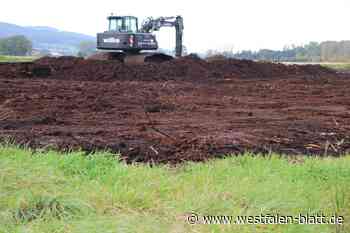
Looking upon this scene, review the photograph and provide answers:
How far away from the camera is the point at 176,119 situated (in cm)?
1037

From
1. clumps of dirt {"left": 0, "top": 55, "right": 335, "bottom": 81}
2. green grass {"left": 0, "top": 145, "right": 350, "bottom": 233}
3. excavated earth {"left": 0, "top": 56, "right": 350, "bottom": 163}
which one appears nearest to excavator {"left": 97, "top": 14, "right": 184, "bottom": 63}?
clumps of dirt {"left": 0, "top": 55, "right": 335, "bottom": 81}

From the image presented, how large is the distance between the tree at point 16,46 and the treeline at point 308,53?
812 inches

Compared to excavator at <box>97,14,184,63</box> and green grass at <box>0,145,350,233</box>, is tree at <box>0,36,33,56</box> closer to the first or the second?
excavator at <box>97,14,184,63</box>

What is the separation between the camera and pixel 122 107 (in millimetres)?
11883

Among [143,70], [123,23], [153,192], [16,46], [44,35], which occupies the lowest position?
[153,192]

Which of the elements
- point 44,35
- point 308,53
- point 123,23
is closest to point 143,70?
point 123,23

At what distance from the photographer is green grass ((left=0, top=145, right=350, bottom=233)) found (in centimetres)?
449

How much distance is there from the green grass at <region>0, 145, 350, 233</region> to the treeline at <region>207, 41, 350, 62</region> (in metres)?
49.1

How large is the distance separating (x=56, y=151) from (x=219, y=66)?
61.2 feet

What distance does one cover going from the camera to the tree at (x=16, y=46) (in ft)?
182

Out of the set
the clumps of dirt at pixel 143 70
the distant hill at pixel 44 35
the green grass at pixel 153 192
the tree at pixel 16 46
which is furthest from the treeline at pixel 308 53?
the green grass at pixel 153 192

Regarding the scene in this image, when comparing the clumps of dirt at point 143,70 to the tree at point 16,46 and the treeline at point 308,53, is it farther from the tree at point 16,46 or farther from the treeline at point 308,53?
the tree at point 16,46

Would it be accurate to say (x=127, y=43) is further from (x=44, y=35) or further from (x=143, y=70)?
(x=44, y=35)

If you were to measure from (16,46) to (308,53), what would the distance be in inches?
1281
